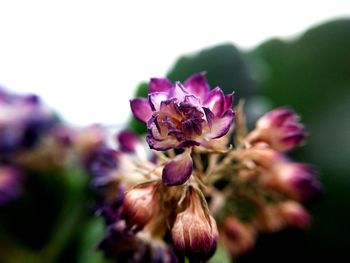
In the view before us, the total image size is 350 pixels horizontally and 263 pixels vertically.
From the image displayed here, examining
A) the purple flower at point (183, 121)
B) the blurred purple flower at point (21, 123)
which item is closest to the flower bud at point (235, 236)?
the purple flower at point (183, 121)

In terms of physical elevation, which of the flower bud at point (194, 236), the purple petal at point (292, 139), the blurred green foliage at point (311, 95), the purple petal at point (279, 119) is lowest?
the blurred green foliage at point (311, 95)

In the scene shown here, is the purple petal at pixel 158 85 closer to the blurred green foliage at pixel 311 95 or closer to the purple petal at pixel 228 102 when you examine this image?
the purple petal at pixel 228 102

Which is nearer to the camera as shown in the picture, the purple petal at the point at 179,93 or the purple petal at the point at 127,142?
the purple petal at the point at 179,93

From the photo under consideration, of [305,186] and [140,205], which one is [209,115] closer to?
[140,205]

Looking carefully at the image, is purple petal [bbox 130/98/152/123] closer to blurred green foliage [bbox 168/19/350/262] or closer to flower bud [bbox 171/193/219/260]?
flower bud [bbox 171/193/219/260]

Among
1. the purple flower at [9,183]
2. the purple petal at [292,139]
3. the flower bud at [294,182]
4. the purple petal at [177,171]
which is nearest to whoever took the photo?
A: the purple petal at [177,171]

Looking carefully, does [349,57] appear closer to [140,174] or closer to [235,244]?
[235,244]

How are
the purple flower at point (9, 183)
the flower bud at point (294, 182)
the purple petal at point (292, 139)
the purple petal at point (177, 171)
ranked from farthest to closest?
the purple flower at point (9, 183) < the flower bud at point (294, 182) < the purple petal at point (292, 139) < the purple petal at point (177, 171)

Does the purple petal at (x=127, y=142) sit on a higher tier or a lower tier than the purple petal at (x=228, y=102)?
lower
